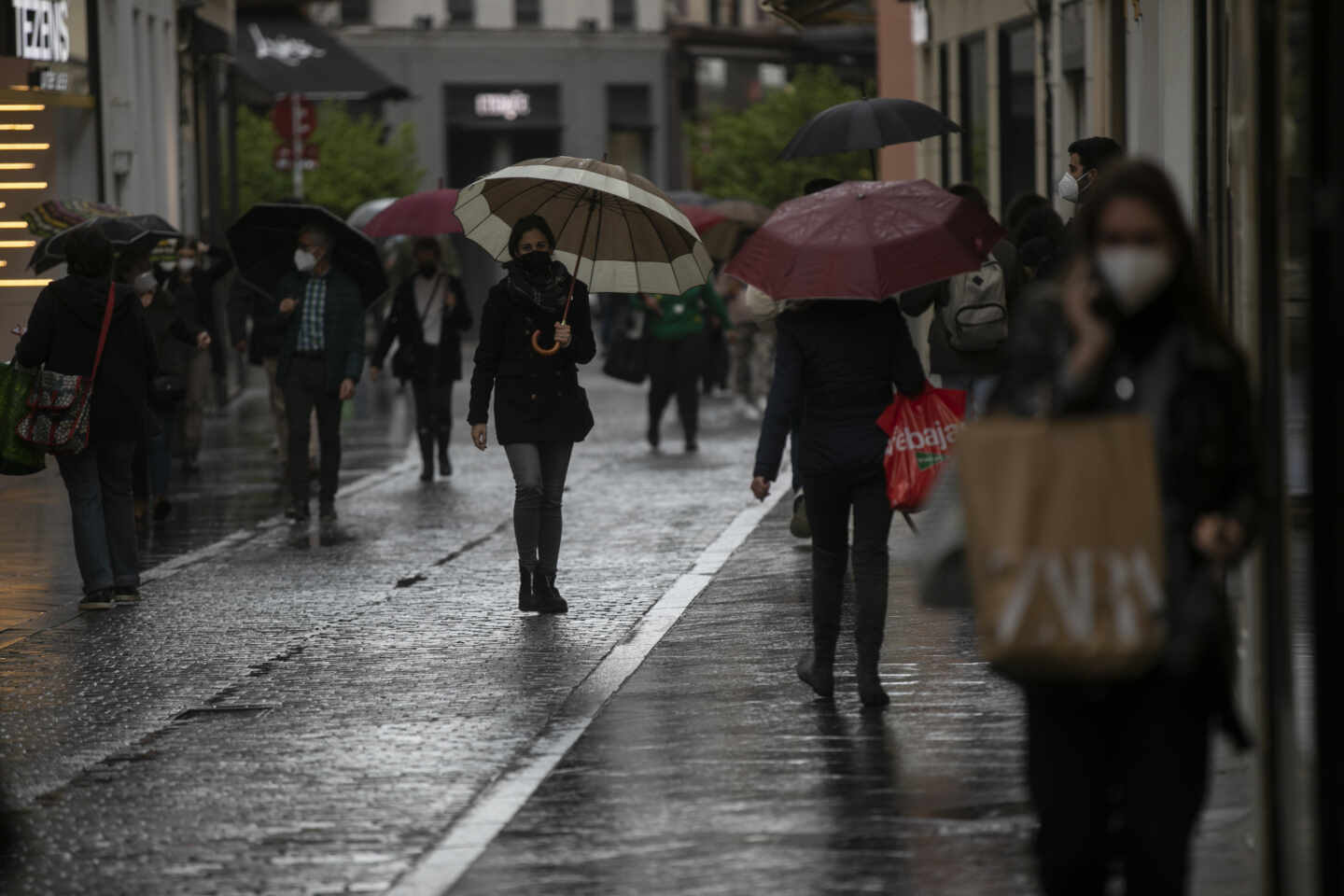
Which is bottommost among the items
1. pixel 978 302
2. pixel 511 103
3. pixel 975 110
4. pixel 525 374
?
pixel 525 374

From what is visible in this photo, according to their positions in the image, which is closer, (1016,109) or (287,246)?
(287,246)

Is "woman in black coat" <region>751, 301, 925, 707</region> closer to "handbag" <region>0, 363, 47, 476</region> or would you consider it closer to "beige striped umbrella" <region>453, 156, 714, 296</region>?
"beige striped umbrella" <region>453, 156, 714, 296</region>

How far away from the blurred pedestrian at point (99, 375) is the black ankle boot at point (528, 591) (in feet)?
6.72

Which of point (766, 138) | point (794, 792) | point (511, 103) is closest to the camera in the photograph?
point (794, 792)

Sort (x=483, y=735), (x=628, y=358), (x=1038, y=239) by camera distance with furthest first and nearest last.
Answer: (x=628, y=358) < (x=1038, y=239) < (x=483, y=735)

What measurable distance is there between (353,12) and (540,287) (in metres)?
57.6

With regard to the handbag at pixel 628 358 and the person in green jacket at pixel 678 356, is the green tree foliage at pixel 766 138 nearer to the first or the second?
the person in green jacket at pixel 678 356

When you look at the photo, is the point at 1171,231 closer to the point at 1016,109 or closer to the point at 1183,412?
the point at 1183,412

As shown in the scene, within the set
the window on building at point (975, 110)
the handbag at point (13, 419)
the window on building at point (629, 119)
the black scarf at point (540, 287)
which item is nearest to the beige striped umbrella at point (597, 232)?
the black scarf at point (540, 287)

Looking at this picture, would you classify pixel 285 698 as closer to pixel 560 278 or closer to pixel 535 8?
pixel 560 278

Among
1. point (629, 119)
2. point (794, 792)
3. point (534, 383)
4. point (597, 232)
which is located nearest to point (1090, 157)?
point (597, 232)

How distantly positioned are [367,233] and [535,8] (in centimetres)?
5166

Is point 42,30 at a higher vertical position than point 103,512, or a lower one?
higher

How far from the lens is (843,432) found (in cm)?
895
